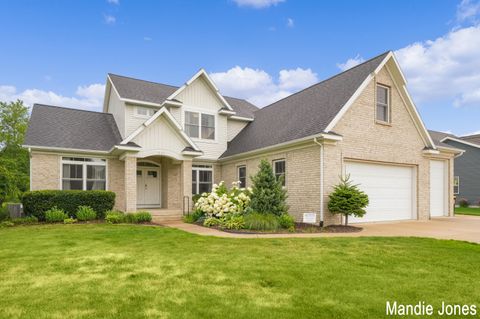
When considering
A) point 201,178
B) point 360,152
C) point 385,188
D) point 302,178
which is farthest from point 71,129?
point 385,188

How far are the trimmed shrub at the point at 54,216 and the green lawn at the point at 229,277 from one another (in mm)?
4469

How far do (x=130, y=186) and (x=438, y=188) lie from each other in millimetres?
16606

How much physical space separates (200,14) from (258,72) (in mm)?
20813

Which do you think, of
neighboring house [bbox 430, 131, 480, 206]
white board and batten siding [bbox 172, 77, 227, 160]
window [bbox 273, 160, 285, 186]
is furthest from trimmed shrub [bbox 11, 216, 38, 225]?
neighboring house [bbox 430, 131, 480, 206]

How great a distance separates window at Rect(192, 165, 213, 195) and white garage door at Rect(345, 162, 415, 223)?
8607mm

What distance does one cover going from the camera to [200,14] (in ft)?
60.8

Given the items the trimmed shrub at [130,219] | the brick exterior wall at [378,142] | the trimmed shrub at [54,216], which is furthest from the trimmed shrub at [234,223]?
the trimmed shrub at [54,216]

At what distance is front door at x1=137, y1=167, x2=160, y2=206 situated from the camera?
18.3m

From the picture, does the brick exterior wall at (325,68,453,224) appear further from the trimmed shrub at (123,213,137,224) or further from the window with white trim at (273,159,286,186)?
the trimmed shrub at (123,213,137,224)

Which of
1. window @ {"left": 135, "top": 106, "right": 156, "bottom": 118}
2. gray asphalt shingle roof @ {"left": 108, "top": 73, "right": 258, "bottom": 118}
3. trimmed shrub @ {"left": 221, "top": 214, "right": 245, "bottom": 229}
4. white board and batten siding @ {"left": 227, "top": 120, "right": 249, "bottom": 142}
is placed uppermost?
gray asphalt shingle roof @ {"left": 108, "top": 73, "right": 258, "bottom": 118}

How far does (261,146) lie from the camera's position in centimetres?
1609

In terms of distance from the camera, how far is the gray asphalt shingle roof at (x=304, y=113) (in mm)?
13820

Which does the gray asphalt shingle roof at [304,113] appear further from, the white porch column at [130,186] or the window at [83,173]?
the window at [83,173]

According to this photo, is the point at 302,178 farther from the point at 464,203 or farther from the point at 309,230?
the point at 464,203
